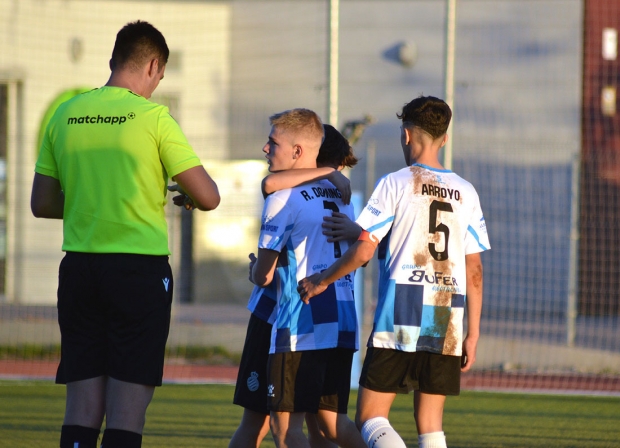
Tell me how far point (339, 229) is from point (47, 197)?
1219mm

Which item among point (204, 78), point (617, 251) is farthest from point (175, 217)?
point (617, 251)

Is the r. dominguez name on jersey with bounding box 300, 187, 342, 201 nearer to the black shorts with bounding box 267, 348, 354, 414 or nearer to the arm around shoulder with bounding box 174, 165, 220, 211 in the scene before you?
the arm around shoulder with bounding box 174, 165, 220, 211

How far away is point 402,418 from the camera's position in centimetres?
675

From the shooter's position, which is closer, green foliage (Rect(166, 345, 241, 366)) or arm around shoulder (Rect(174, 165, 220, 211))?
arm around shoulder (Rect(174, 165, 220, 211))

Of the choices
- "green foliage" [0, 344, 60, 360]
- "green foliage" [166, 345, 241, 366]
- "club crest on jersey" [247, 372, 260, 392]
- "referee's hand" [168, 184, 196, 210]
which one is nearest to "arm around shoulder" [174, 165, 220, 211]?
"referee's hand" [168, 184, 196, 210]

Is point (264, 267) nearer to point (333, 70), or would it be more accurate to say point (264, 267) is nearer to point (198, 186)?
point (198, 186)

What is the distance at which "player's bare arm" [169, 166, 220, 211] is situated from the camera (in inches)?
134

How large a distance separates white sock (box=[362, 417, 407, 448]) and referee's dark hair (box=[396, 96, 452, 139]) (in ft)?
4.15

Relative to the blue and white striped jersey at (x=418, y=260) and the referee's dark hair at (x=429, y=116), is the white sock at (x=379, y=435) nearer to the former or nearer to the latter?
the blue and white striped jersey at (x=418, y=260)

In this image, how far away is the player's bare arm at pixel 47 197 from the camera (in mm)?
3553

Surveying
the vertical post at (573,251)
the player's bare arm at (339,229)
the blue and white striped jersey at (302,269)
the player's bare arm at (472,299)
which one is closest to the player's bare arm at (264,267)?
the blue and white striped jersey at (302,269)

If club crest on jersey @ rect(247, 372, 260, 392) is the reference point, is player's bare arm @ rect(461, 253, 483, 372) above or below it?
above

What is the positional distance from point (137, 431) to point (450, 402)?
15.3ft

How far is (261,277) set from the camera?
3785 mm
